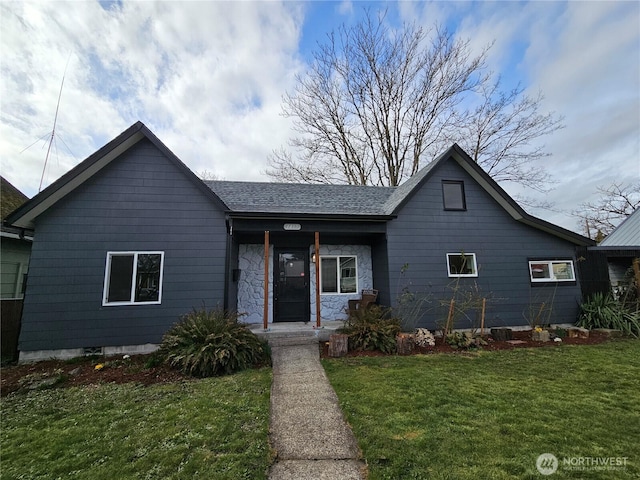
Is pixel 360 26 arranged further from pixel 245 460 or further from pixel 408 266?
pixel 245 460

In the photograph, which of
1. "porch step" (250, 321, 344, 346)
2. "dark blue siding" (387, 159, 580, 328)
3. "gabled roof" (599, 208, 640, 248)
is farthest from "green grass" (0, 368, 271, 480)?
"gabled roof" (599, 208, 640, 248)

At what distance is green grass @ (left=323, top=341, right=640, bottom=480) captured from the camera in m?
2.41

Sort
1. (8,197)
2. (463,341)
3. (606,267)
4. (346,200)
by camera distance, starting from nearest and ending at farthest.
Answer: (463,341) < (606,267) < (8,197) < (346,200)

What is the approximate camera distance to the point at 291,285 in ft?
27.5

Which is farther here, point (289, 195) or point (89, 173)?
point (289, 195)

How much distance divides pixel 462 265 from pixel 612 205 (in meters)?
18.9

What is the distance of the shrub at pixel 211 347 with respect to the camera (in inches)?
194

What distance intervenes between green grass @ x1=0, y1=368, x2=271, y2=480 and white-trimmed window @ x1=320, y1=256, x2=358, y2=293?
444cm

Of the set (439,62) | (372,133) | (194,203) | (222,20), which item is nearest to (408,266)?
(194,203)

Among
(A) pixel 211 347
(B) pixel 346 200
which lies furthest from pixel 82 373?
(B) pixel 346 200

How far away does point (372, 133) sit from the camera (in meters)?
18.1

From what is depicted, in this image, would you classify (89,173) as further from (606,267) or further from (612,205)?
(612,205)

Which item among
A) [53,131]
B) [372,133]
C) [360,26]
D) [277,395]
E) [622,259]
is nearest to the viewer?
[277,395]

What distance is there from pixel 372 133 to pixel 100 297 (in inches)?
662
